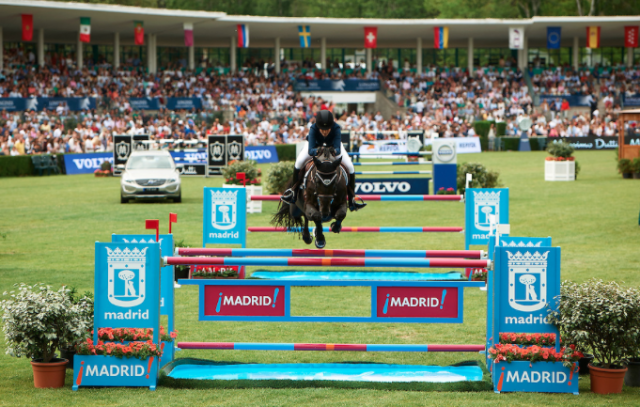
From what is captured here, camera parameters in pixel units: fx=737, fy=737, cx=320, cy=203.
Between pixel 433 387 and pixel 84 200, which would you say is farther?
pixel 84 200

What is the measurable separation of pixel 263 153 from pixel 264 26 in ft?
52.5

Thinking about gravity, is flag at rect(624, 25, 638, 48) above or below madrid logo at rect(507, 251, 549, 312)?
above

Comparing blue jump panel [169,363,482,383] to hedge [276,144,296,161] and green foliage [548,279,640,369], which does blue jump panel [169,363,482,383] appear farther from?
hedge [276,144,296,161]

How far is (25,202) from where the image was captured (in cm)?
2198

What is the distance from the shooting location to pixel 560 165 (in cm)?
2698

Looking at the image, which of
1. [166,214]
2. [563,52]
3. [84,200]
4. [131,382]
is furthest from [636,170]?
[563,52]

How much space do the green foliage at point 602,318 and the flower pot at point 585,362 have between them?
406 mm

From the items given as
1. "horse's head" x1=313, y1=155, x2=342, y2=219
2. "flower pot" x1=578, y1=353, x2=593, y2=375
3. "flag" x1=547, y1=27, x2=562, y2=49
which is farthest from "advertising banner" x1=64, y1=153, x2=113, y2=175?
"flag" x1=547, y1=27, x2=562, y2=49

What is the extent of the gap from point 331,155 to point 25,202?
56.1 feet

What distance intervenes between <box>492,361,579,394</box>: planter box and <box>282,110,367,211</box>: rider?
8.42ft

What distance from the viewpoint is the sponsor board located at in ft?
54.4

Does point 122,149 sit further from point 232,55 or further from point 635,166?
point 232,55

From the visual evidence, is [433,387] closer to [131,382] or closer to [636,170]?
[131,382]

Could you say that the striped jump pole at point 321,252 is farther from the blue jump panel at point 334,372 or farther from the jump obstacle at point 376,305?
the blue jump panel at point 334,372
